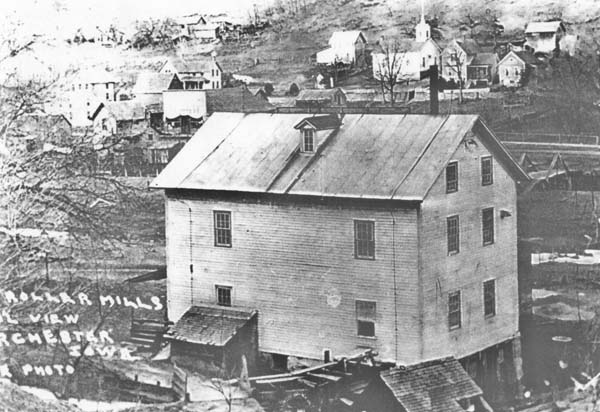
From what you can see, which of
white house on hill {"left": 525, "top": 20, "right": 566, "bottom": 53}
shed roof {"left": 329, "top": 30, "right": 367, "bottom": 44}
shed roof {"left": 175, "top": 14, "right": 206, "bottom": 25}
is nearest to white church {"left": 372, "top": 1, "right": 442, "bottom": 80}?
shed roof {"left": 329, "top": 30, "right": 367, "bottom": 44}

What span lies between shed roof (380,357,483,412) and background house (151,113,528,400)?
0.04 meters

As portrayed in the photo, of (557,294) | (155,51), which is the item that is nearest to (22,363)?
(155,51)

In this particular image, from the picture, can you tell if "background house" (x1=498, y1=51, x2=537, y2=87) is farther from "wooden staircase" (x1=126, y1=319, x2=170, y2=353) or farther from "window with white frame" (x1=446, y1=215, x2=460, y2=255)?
"wooden staircase" (x1=126, y1=319, x2=170, y2=353)

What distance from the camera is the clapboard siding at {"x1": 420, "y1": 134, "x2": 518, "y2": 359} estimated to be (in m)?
4.65

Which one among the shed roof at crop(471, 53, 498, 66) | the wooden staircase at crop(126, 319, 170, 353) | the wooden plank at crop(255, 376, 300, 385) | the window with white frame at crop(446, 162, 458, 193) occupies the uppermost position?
the shed roof at crop(471, 53, 498, 66)

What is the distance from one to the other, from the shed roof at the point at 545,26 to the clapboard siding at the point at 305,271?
887 millimetres

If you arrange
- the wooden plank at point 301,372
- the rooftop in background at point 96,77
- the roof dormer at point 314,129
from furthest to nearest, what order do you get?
1. the rooftop in background at point 96,77
2. the roof dormer at point 314,129
3. the wooden plank at point 301,372

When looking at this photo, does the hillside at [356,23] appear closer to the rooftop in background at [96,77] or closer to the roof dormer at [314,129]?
the roof dormer at [314,129]

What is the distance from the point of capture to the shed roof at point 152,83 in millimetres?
5145

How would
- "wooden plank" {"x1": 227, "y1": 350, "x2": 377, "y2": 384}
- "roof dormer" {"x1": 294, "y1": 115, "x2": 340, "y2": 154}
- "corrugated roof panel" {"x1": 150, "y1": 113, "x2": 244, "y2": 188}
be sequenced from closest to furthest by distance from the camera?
"wooden plank" {"x1": 227, "y1": 350, "x2": 377, "y2": 384}, "roof dormer" {"x1": 294, "y1": 115, "x2": 340, "y2": 154}, "corrugated roof panel" {"x1": 150, "y1": 113, "x2": 244, "y2": 188}

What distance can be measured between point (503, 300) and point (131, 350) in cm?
156

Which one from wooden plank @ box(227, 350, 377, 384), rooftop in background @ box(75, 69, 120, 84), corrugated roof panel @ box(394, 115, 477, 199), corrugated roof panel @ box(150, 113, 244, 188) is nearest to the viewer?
corrugated roof panel @ box(394, 115, 477, 199)

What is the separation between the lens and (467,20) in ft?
16.0

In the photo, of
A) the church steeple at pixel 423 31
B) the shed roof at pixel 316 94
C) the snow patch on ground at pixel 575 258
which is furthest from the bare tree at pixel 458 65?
the snow patch on ground at pixel 575 258
